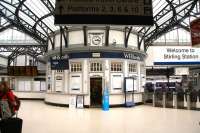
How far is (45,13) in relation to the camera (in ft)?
64.6

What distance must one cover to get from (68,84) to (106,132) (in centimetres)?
876

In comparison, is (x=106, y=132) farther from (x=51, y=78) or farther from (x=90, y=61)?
(x=51, y=78)

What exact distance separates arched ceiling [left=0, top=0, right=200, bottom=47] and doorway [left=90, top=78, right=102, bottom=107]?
4.40 metres

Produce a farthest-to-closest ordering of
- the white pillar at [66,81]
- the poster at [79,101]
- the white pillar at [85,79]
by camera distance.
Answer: the white pillar at [66,81]
the white pillar at [85,79]
the poster at [79,101]

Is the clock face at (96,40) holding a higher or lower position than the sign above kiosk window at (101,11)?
higher

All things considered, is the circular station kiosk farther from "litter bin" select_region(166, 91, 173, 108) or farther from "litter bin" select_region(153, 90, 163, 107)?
"litter bin" select_region(166, 91, 173, 108)

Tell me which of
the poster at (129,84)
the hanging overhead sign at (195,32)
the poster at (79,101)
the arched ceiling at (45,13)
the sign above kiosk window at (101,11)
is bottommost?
the poster at (79,101)

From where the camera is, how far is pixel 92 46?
15.8 m

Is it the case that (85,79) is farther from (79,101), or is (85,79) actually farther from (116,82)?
(116,82)

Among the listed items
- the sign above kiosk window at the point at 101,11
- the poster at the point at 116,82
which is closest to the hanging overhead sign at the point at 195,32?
the sign above kiosk window at the point at 101,11

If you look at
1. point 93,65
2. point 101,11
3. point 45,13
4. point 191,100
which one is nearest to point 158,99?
point 191,100

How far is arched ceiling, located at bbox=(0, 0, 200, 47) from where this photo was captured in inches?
717

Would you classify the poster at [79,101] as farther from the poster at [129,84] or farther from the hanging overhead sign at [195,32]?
the hanging overhead sign at [195,32]

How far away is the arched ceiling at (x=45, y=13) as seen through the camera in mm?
18203
